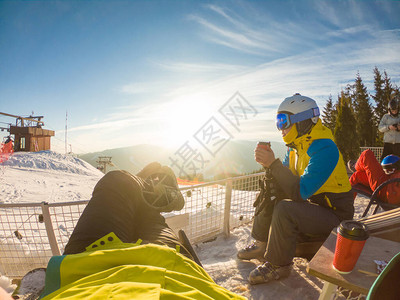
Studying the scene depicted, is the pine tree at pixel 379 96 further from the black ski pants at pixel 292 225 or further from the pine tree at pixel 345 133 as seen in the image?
the black ski pants at pixel 292 225

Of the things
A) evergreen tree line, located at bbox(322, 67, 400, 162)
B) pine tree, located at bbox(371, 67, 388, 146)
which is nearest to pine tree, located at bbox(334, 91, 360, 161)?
evergreen tree line, located at bbox(322, 67, 400, 162)

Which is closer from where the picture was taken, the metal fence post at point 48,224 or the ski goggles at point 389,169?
the metal fence post at point 48,224

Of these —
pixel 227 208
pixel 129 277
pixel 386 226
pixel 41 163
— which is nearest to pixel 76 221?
pixel 227 208

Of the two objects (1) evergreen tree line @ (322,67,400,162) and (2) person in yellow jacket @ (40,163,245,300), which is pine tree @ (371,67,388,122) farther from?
(2) person in yellow jacket @ (40,163,245,300)

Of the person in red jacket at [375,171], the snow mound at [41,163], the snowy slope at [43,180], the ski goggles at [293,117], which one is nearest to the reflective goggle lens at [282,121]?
the ski goggles at [293,117]

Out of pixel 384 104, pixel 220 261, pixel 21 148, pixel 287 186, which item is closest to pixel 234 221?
pixel 220 261

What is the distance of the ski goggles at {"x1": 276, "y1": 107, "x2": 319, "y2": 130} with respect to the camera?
2301 mm

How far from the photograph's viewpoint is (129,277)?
881 mm

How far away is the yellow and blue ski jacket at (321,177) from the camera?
203 cm

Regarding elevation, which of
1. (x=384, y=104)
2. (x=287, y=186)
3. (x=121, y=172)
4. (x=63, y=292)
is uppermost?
(x=384, y=104)

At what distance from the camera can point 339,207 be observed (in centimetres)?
216

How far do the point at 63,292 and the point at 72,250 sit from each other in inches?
23.9

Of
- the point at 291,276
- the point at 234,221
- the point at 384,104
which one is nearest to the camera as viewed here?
the point at 291,276

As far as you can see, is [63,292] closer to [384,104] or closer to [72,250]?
[72,250]
